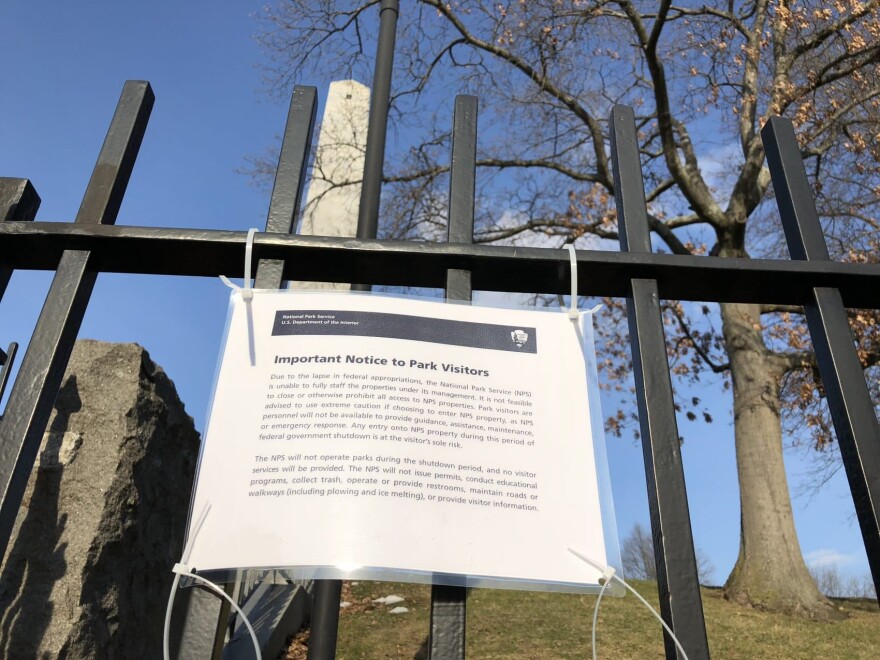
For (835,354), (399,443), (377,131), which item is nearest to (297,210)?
(399,443)

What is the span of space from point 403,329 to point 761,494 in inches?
291

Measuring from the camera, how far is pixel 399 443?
1.20 m

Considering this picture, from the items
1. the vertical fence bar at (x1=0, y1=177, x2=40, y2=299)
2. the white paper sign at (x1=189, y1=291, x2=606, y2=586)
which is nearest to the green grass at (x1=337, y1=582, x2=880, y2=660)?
the white paper sign at (x1=189, y1=291, x2=606, y2=586)

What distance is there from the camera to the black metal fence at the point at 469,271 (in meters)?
1.23

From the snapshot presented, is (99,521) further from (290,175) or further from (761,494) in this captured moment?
(761,494)

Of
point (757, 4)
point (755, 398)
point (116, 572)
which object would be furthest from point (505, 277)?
point (757, 4)

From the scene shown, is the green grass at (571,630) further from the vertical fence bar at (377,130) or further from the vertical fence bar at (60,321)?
the vertical fence bar at (60,321)

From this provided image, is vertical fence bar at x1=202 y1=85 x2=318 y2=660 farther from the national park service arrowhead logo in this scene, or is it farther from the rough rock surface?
the rough rock surface

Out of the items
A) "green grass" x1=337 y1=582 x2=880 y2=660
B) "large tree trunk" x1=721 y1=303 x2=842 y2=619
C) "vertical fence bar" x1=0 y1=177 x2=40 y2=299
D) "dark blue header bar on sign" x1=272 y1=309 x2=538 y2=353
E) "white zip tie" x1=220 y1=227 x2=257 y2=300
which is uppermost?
"large tree trunk" x1=721 y1=303 x2=842 y2=619

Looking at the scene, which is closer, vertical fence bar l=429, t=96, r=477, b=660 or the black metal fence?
vertical fence bar l=429, t=96, r=477, b=660

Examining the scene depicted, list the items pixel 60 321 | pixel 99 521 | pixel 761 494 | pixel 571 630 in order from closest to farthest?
1. pixel 60 321
2. pixel 99 521
3. pixel 571 630
4. pixel 761 494

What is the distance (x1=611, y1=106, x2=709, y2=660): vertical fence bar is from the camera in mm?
1125

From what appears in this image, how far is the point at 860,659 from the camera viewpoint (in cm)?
491

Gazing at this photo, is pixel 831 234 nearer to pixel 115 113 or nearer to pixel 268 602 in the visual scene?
pixel 268 602
